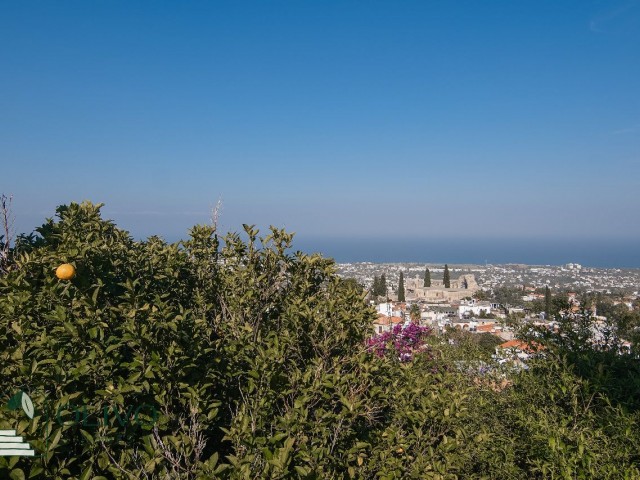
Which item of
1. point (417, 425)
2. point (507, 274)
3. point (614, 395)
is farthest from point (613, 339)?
point (507, 274)

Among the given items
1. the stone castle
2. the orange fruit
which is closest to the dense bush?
the orange fruit

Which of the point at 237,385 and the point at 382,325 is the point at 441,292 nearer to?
the point at 382,325

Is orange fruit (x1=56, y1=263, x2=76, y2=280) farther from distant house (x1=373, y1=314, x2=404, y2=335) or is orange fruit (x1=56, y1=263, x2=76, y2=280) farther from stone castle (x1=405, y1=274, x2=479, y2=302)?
stone castle (x1=405, y1=274, x2=479, y2=302)

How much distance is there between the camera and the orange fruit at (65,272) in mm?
3029

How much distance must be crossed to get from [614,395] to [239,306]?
3915 millimetres

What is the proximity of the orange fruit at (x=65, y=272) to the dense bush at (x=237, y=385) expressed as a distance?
0.06 m

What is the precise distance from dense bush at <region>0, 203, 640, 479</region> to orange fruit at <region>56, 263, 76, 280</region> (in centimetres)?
6

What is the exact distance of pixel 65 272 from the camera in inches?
119

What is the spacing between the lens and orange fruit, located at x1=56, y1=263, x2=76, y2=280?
3.03m

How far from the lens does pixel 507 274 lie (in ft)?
382

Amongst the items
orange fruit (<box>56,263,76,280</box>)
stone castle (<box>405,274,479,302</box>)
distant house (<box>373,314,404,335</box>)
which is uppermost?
orange fruit (<box>56,263,76,280</box>)

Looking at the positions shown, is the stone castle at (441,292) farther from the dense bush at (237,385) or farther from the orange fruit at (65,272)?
the orange fruit at (65,272)

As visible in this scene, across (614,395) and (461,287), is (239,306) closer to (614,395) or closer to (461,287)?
(614,395)

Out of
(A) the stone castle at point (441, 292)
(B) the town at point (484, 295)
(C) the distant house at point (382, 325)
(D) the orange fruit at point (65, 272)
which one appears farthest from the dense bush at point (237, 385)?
(A) the stone castle at point (441, 292)
